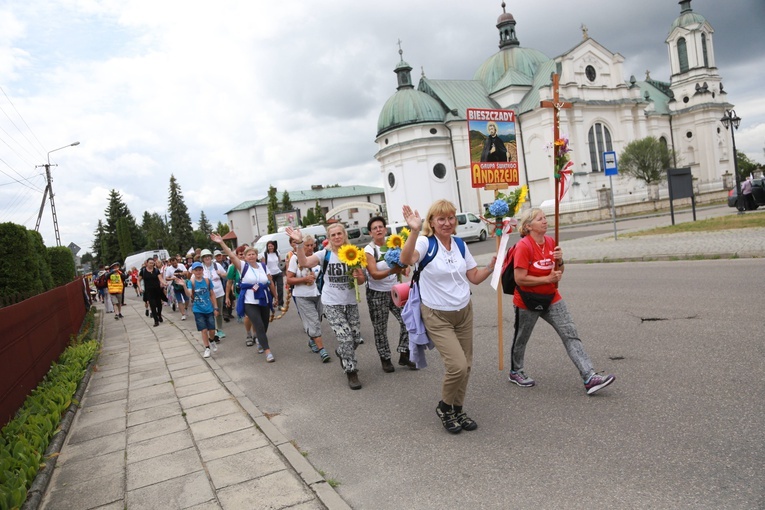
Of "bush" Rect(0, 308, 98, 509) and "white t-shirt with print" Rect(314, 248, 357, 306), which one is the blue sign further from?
"bush" Rect(0, 308, 98, 509)

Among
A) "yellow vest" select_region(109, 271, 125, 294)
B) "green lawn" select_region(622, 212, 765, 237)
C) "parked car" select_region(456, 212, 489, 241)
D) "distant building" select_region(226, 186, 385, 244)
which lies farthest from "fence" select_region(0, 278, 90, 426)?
"distant building" select_region(226, 186, 385, 244)

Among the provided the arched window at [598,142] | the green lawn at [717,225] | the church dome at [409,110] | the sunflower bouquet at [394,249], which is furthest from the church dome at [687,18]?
the sunflower bouquet at [394,249]

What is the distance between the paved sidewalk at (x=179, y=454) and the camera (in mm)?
3982

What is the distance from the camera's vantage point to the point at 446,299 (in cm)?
468

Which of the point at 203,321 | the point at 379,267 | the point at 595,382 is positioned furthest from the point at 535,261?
the point at 203,321

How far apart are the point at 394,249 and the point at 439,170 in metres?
50.4

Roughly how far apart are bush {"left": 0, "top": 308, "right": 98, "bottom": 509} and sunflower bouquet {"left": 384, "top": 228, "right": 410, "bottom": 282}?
3.49 metres

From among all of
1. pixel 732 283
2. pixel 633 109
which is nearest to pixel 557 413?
Result: pixel 732 283

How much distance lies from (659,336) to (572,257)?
11503 millimetres

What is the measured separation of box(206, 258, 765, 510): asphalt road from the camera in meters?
3.46

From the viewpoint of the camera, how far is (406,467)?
4.12 metres

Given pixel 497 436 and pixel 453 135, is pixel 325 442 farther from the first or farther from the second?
pixel 453 135

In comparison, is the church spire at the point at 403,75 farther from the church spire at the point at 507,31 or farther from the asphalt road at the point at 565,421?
the asphalt road at the point at 565,421

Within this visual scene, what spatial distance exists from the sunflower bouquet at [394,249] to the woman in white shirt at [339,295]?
0.67m
